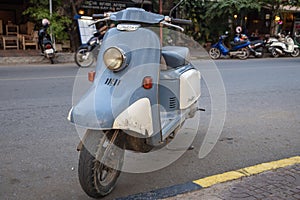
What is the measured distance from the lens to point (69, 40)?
1533 cm

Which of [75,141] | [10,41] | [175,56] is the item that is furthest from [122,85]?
[10,41]

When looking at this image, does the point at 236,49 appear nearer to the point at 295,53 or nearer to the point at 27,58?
the point at 295,53

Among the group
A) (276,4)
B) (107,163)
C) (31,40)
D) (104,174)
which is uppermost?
(276,4)

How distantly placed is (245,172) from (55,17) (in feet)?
38.8

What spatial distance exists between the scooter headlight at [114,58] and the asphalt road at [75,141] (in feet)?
3.73

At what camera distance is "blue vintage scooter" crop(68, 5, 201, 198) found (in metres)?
2.84

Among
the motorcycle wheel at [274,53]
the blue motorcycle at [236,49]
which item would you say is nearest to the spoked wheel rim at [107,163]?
the blue motorcycle at [236,49]

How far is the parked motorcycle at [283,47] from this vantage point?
17188mm

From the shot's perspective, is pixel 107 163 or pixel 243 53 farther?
pixel 243 53

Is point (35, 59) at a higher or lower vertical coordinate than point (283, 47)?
lower

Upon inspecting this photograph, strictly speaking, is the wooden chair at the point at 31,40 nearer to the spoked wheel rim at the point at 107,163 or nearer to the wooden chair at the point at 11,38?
the wooden chair at the point at 11,38

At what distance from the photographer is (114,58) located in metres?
3.01

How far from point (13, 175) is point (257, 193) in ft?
7.55

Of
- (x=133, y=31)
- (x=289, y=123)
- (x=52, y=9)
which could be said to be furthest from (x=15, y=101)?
(x=52, y=9)
